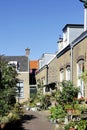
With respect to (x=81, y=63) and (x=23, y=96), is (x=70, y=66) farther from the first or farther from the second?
(x=23, y=96)

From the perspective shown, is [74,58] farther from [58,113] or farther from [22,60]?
[22,60]

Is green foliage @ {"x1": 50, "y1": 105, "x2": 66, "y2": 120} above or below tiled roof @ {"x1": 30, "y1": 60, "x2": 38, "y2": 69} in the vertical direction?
below

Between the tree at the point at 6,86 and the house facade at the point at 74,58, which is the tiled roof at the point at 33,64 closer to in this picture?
the house facade at the point at 74,58

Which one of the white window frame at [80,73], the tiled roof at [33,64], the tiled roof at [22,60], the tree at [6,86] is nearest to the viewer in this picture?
the tree at [6,86]

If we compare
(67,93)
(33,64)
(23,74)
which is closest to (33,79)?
(23,74)

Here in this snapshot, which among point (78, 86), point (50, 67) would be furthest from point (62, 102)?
point (50, 67)

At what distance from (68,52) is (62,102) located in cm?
692

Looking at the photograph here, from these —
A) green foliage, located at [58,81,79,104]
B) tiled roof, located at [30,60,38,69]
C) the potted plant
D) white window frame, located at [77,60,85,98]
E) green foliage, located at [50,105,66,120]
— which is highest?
tiled roof, located at [30,60,38,69]

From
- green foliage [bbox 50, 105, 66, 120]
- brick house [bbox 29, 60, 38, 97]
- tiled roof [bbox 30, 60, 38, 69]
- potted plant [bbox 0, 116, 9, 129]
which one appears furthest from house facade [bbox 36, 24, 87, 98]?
tiled roof [bbox 30, 60, 38, 69]

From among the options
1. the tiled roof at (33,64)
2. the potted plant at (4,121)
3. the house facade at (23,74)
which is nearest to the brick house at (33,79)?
the tiled roof at (33,64)

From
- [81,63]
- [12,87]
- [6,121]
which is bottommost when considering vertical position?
[6,121]

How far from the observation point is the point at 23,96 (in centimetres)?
4878

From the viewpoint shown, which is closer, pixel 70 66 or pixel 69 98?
pixel 69 98

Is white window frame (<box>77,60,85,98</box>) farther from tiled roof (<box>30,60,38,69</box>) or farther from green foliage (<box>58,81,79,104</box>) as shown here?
tiled roof (<box>30,60,38,69</box>)
